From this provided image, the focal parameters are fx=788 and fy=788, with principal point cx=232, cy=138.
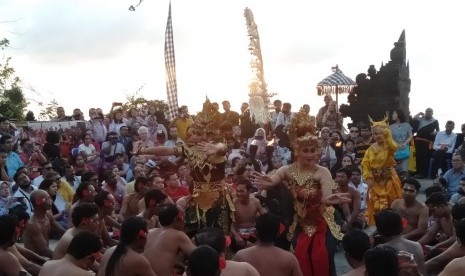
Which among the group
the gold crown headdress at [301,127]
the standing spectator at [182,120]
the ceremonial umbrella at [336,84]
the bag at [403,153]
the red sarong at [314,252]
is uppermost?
the ceremonial umbrella at [336,84]

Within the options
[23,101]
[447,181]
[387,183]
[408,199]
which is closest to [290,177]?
[408,199]

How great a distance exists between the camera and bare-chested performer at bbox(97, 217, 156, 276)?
6.02 meters

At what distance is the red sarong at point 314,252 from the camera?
7820mm

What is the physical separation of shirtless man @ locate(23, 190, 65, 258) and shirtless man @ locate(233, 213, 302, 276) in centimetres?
297

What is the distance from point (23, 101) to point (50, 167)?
9.87 metres

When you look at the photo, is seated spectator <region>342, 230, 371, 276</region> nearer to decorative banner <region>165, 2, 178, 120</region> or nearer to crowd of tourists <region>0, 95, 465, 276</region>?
crowd of tourists <region>0, 95, 465, 276</region>

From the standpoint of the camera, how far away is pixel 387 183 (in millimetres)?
11859

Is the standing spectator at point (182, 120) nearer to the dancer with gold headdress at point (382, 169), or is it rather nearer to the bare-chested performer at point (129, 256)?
the dancer with gold headdress at point (382, 169)

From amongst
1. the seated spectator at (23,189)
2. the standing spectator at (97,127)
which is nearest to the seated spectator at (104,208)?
the seated spectator at (23,189)

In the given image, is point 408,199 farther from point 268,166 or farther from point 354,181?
point 268,166

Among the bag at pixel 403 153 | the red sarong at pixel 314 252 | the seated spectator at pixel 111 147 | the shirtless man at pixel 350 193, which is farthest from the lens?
the seated spectator at pixel 111 147

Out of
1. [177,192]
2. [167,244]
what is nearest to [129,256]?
[167,244]

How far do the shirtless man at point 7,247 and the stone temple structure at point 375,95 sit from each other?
12017 millimetres

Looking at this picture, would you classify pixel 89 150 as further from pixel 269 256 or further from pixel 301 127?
pixel 269 256
